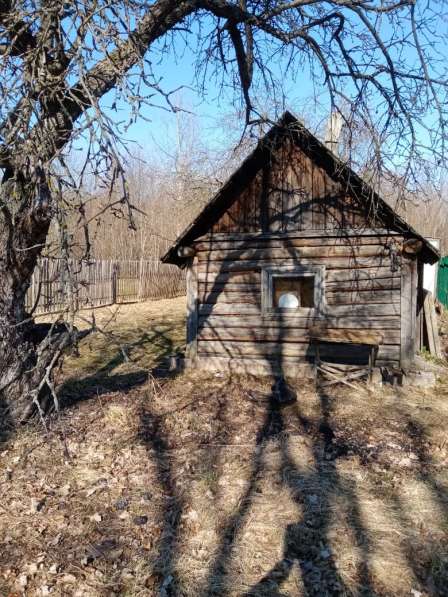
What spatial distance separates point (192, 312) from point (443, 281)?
17.2 m

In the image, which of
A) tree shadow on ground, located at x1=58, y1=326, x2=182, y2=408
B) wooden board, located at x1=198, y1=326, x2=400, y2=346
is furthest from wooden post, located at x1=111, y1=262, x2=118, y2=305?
wooden board, located at x1=198, y1=326, x2=400, y2=346

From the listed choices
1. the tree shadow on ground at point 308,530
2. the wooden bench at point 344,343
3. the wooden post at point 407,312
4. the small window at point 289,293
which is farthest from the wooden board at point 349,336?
the tree shadow on ground at point 308,530

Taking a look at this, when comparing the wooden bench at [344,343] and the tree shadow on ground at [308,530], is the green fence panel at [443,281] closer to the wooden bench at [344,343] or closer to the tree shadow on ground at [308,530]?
the wooden bench at [344,343]

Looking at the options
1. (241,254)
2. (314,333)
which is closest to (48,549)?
(314,333)

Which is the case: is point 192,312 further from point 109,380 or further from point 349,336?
point 349,336

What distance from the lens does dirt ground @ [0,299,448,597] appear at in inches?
142

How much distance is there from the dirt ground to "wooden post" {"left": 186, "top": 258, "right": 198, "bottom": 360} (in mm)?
2077

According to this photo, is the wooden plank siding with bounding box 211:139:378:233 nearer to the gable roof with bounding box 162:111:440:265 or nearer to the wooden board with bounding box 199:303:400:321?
the gable roof with bounding box 162:111:440:265

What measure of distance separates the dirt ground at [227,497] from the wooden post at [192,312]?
6.81ft

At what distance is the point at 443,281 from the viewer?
75.3ft

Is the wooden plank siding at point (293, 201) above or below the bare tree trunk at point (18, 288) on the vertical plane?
above

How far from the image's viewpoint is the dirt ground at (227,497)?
3.61m

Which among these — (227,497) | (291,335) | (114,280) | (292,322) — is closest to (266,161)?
(292,322)

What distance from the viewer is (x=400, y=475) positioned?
5129mm
